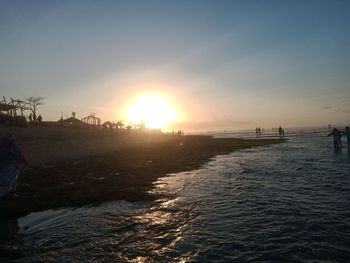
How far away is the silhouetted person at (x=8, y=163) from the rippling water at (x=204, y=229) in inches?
87.7

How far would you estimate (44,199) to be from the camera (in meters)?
14.0

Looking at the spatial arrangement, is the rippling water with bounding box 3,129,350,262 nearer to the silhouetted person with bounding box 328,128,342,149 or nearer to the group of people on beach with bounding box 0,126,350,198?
the group of people on beach with bounding box 0,126,350,198

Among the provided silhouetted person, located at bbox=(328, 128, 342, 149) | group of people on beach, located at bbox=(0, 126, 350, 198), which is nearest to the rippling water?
group of people on beach, located at bbox=(0, 126, 350, 198)

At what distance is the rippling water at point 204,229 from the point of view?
7887mm

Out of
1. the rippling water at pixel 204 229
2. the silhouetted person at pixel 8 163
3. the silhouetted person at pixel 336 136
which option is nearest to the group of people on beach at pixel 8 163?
the silhouetted person at pixel 8 163

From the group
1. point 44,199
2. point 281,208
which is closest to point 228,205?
point 281,208

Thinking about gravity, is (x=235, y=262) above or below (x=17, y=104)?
below

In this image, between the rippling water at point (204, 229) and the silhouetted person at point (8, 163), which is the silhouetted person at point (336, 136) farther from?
the silhouetted person at point (8, 163)

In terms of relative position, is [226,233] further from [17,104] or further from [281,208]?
[17,104]

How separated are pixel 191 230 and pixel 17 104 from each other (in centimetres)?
5483

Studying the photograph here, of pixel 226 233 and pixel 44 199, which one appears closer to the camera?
pixel 226 233

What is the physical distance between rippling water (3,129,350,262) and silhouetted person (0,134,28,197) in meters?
2.23

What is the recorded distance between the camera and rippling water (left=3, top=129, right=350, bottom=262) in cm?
789

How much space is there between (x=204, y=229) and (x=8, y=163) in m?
8.60
